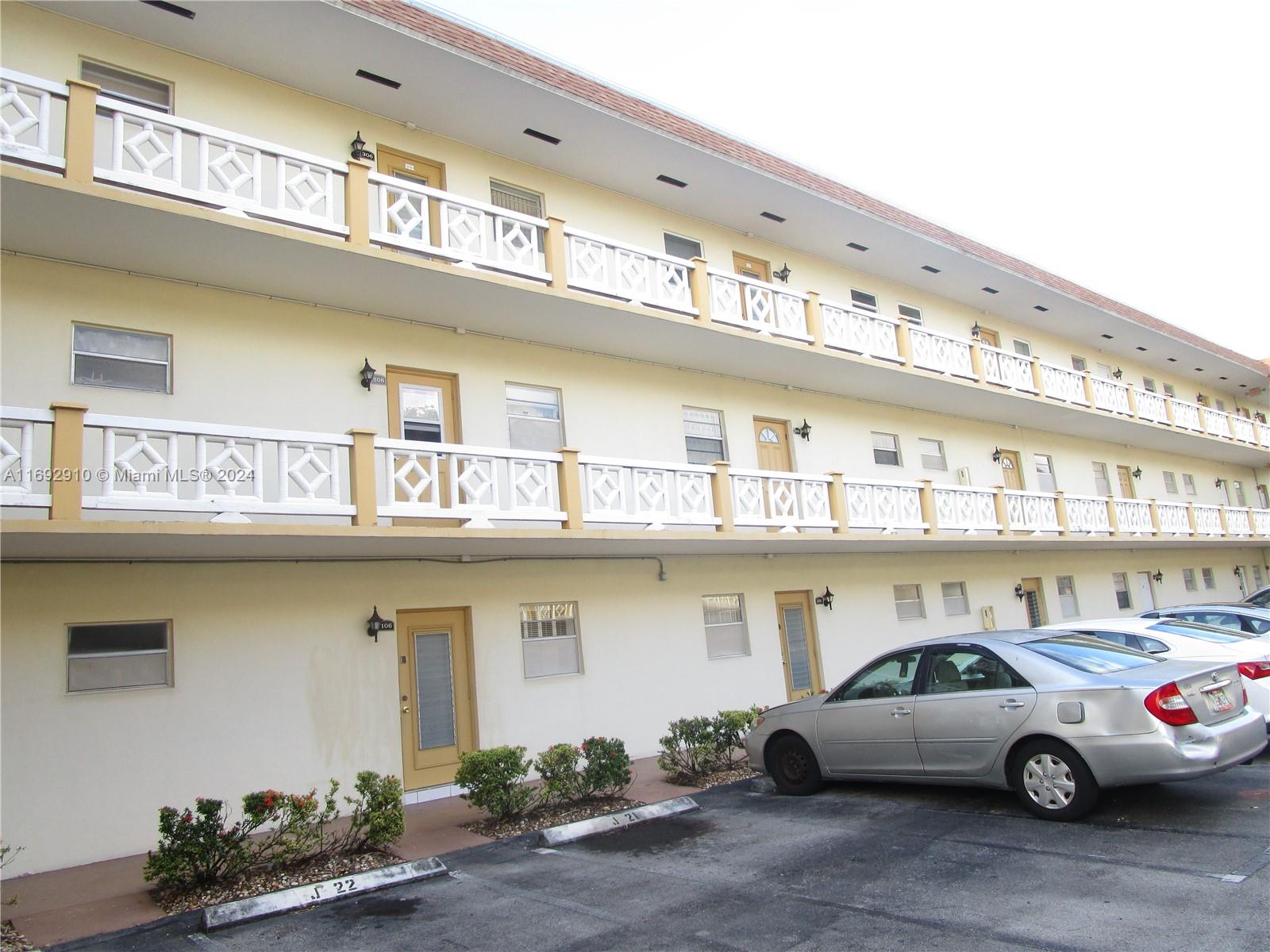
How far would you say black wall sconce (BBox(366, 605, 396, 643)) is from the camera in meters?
10.5

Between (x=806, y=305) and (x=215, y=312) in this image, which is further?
(x=806, y=305)

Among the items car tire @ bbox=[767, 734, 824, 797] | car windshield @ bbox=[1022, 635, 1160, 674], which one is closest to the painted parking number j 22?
car tire @ bbox=[767, 734, 824, 797]

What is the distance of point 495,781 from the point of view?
28.1 ft

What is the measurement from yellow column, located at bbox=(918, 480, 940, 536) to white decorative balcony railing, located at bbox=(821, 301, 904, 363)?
8.40ft

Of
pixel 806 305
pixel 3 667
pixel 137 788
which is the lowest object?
pixel 137 788

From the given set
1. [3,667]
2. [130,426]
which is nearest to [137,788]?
[3,667]

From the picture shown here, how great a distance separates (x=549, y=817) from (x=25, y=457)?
5.81m

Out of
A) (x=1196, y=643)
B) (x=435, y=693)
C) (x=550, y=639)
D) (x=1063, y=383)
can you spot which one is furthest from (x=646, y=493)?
(x=1063, y=383)

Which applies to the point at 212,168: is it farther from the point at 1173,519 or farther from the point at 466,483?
the point at 1173,519

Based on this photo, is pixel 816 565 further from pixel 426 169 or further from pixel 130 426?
pixel 130 426

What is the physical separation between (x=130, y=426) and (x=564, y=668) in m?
6.42

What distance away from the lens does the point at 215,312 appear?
10.2 meters

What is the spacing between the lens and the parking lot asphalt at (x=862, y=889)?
511cm

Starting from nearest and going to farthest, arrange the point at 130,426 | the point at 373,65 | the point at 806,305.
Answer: the point at 130,426 → the point at 373,65 → the point at 806,305
